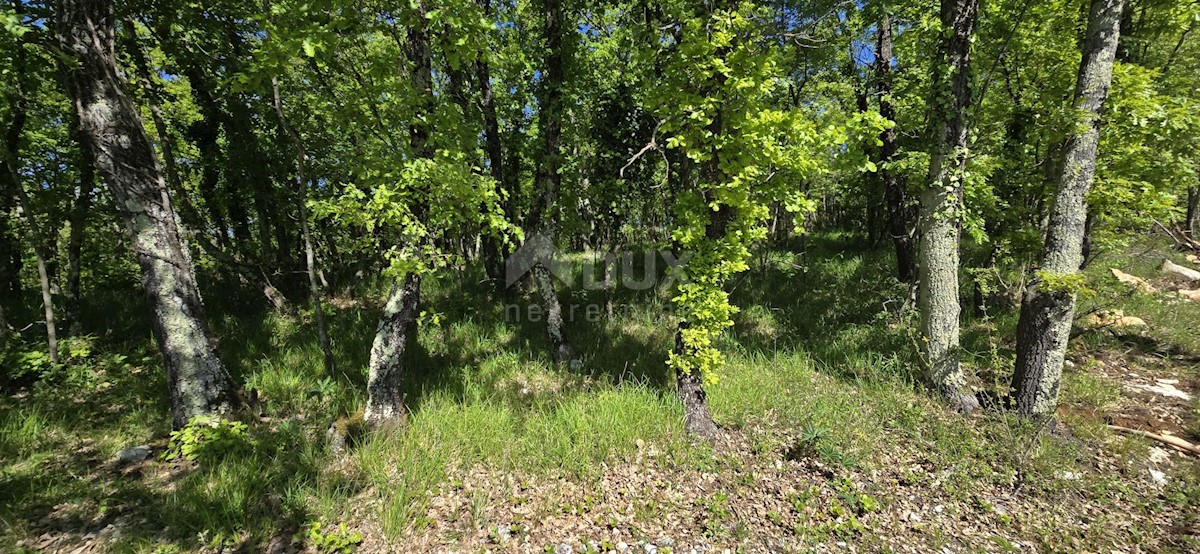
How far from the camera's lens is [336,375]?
5.88 m

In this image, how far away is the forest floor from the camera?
11.3 feet

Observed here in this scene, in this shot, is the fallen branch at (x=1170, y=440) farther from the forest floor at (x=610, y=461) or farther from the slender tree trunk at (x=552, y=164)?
the slender tree trunk at (x=552, y=164)

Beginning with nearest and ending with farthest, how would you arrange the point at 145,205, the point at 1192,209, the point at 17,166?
1. the point at 145,205
2. the point at 17,166
3. the point at 1192,209

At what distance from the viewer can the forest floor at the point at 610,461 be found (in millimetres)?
3459

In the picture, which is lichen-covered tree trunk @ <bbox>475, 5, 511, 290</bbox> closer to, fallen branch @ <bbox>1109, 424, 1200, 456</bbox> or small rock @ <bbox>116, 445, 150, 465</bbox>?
small rock @ <bbox>116, 445, 150, 465</bbox>

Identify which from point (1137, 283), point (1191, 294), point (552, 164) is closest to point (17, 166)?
point (552, 164)

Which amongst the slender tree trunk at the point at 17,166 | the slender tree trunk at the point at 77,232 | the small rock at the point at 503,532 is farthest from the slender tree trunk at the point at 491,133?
the slender tree trunk at the point at 77,232

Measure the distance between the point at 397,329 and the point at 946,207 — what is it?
606cm

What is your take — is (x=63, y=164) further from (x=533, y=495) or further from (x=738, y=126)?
(x=738, y=126)

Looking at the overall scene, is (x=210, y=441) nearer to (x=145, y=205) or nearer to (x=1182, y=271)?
(x=145, y=205)

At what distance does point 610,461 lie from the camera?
4305 millimetres

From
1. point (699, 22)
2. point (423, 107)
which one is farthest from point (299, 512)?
point (699, 22)

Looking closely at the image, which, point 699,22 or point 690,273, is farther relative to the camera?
point 690,273

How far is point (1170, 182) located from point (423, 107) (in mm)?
8789
